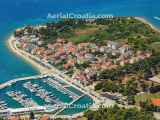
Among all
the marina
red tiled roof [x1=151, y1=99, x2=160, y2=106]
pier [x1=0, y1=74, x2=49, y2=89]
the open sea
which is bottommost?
red tiled roof [x1=151, y1=99, x2=160, y2=106]

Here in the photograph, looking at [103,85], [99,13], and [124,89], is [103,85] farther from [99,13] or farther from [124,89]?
[99,13]

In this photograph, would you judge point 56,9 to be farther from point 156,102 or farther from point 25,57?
point 156,102

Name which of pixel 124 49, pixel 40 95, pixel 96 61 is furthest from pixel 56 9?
pixel 40 95

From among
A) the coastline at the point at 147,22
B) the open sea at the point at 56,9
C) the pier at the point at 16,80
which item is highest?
the open sea at the point at 56,9

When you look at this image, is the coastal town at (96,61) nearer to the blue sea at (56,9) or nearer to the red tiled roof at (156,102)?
the red tiled roof at (156,102)

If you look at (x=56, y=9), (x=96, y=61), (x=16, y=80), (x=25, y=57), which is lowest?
(x=16, y=80)

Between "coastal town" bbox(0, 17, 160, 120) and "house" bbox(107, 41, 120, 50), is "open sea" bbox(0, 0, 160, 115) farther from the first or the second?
"house" bbox(107, 41, 120, 50)

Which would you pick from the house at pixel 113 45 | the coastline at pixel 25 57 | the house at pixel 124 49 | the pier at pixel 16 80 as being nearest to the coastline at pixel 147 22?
the house at pixel 113 45

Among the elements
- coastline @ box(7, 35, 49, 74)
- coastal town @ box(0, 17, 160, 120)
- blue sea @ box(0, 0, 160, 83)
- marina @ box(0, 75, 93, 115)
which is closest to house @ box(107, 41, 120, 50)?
coastal town @ box(0, 17, 160, 120)

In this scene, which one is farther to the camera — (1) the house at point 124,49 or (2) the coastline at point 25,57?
(1) the house at point 124,49

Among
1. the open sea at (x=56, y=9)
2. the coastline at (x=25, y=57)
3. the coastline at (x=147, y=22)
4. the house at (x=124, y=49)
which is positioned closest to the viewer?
the coastline at (x=25, y=57)
